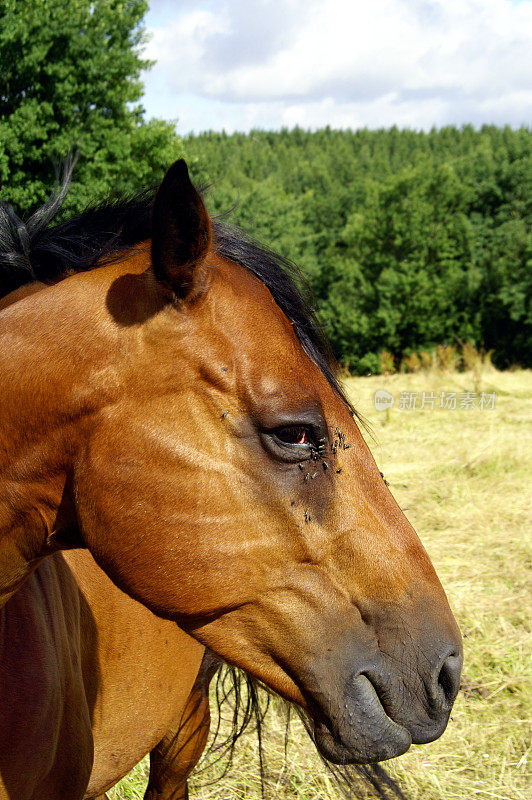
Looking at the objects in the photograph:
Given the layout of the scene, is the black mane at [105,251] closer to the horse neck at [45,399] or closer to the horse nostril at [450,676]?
the horse neck at [45,399]

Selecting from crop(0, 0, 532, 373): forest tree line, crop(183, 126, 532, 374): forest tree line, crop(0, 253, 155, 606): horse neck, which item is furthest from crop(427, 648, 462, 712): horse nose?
crop(183, 126, 532, 374): forest tree line

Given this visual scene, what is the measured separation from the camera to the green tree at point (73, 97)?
11.0m

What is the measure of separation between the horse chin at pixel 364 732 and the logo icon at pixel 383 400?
402 inches

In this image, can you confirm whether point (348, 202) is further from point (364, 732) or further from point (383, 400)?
point (364, 732)

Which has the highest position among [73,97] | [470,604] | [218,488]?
[73,97]

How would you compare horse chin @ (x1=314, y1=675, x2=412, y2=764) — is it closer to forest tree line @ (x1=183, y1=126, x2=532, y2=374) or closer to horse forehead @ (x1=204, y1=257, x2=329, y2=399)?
horse forehead @ (x1=204, y1=257, x2=329, y2=399)

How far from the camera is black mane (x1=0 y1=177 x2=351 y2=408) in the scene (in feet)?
4.85

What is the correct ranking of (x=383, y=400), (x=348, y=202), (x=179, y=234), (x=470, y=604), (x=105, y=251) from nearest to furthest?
(x=179, y=234) → (x=105, y=251) → (x=470, y=604) → (x=383, y=400) → (x=348, y=202)

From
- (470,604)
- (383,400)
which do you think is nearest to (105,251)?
(470,604)

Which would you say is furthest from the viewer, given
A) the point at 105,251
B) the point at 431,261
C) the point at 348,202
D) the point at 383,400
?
the point at 348,202

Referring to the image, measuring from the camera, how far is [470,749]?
3342 mm

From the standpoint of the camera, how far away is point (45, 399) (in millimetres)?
1317

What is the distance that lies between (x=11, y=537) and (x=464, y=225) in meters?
35.2

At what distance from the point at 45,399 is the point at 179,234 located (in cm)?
45
